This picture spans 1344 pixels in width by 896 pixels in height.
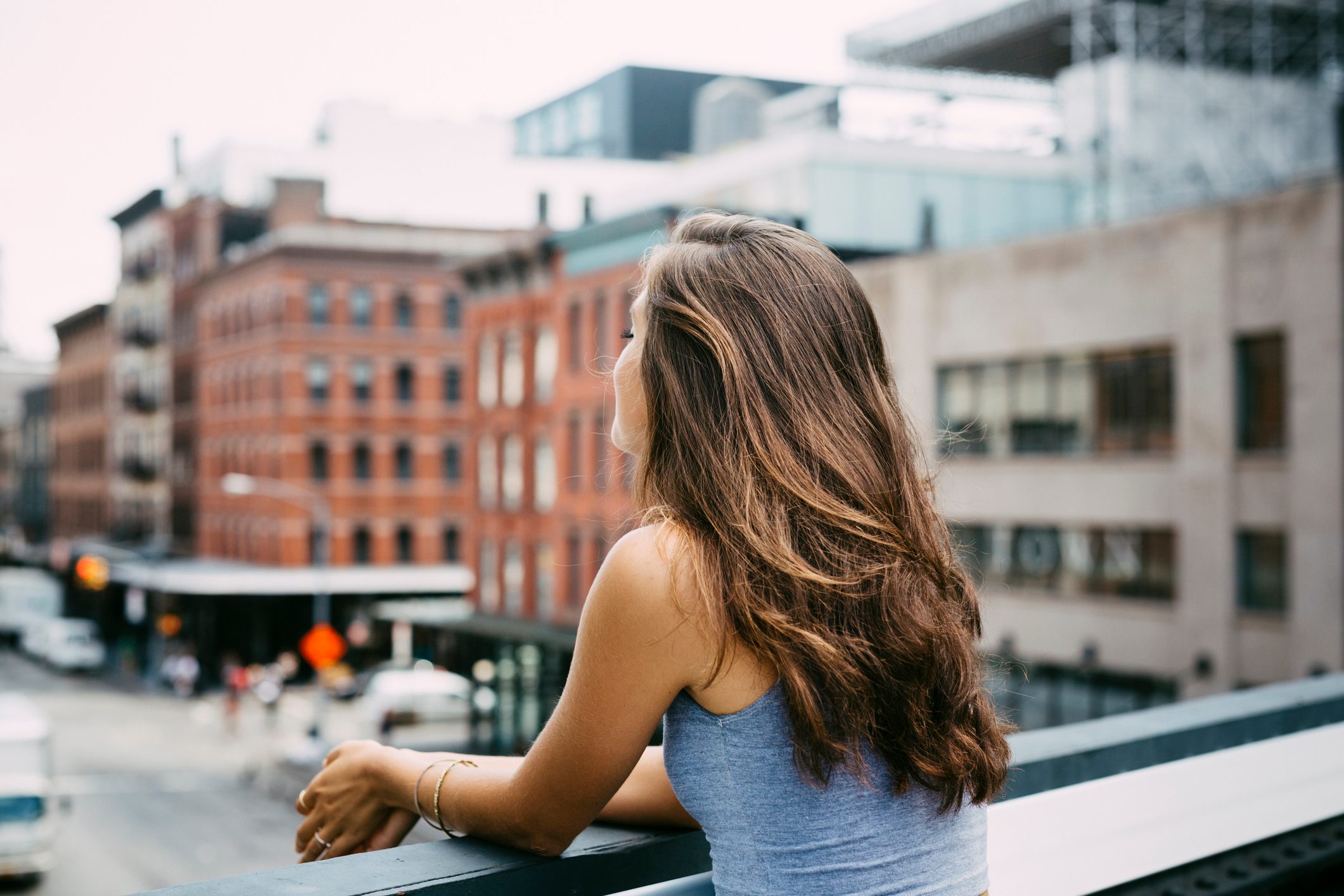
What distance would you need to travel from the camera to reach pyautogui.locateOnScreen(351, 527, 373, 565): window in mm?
48188

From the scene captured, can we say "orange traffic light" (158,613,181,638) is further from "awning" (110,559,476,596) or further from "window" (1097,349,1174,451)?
"window" (1097,349,1174,451)

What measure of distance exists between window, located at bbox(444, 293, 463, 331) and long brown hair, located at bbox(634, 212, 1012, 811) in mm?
47342

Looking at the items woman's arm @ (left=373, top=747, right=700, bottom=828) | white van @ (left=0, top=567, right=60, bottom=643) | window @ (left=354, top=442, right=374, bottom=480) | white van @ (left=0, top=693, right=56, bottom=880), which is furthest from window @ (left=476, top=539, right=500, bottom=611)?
woman's arm @ (left=373, top=747, right=700, bottom=828)

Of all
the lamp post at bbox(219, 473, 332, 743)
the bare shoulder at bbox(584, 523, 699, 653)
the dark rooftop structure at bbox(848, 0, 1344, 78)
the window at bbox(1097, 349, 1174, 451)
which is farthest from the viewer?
the lamp post at bbox(219, 473, 332, 743)

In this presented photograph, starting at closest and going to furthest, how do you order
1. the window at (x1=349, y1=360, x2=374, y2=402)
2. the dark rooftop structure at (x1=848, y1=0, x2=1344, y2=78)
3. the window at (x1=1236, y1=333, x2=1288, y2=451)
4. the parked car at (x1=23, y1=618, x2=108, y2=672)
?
the window at (x1=1236, y1=333, x2=1288, y2=451) → the dark rooftop structure at (x1=848, y1=0, x2=1344, y2=78) → the window at (x1=349, y1=360, x2=374, y2=402) → the parked car at (x1=23, y1=618, x2=108, y2=672)

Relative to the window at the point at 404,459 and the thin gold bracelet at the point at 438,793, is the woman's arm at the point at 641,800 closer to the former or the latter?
the thin gold bracelet at the point at 438,793

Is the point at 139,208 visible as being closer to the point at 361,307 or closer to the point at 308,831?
the point at 361,307

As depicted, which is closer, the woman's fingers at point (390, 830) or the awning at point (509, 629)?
the woman's fingers at point (390, 830)

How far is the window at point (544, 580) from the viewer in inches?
1464

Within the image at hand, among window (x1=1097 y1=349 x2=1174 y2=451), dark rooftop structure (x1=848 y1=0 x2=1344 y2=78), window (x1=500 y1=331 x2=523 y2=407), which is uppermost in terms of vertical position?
dark rooftop structure (x1=848 y1=0 x2=1344 y2=78)

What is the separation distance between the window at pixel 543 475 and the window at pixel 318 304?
13500mm

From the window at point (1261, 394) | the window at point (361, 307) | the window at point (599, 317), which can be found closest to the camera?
the window at point (1261, 394)

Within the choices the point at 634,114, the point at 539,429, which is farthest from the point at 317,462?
the point at 634,114

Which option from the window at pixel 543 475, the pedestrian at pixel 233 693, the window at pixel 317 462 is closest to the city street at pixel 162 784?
the pedestrian at pixel 233 693
